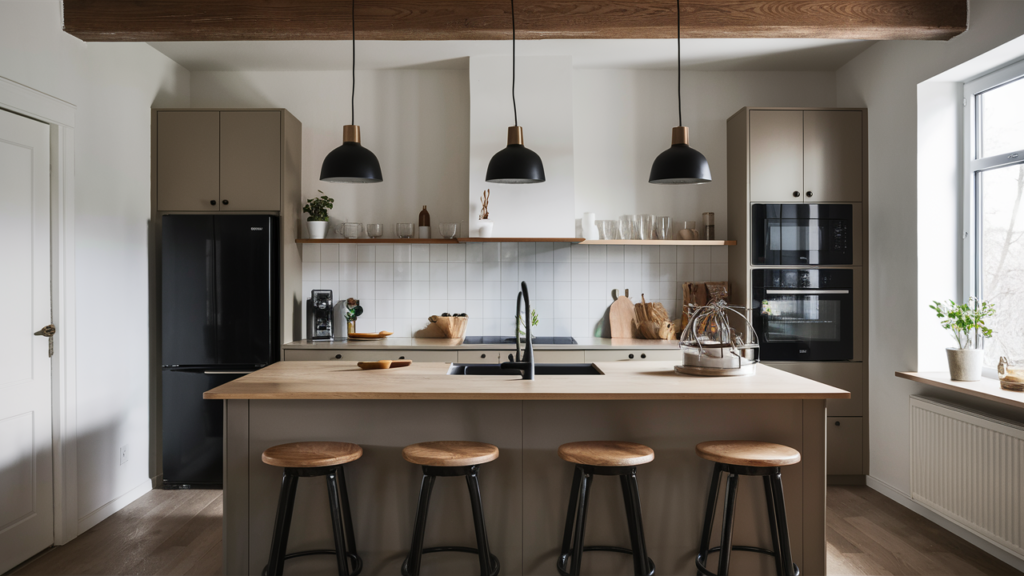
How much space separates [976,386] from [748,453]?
5.39ft

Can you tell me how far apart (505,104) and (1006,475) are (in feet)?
11.3

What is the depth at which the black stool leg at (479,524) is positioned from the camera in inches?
87.5

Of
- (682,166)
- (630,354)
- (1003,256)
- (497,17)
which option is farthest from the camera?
(630,354)

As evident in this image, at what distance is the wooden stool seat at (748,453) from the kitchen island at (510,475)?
0.16 m

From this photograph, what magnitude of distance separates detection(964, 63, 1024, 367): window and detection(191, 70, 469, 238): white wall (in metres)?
3.15

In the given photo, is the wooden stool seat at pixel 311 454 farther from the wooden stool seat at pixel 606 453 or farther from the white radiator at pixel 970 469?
the white radiator at pixel 970 469

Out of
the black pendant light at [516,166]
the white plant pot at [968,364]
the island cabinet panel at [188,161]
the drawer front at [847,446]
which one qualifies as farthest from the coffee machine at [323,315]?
the white plant pot at [968,364]

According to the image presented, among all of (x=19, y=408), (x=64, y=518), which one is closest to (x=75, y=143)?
(x=19, y=408)

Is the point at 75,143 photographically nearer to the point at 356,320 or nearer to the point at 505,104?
the point at 356,320

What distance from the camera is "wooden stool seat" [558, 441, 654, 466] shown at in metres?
2.18

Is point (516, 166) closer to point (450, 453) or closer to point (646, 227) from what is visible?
point (450, 453)

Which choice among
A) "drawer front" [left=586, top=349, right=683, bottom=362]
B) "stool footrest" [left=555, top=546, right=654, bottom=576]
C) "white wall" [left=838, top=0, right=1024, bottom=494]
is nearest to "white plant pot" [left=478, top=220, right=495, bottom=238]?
"drawer front" [left=586, top=349, right=683, bottom=362]

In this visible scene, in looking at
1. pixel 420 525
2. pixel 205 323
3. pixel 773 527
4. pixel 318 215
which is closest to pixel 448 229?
pixel 318 215

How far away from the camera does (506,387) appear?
238cm
